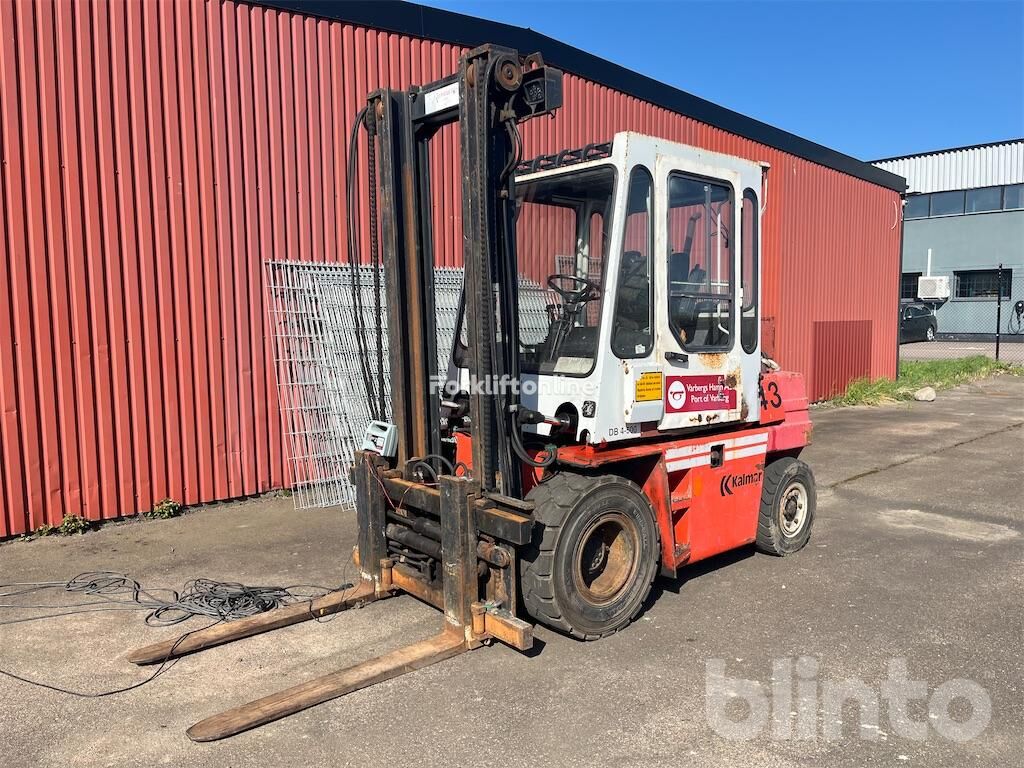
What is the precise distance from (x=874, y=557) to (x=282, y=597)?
4.47 meters

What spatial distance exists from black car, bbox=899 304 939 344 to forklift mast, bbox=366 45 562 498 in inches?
1156

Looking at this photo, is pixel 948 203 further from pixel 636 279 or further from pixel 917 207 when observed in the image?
pixel 636 279

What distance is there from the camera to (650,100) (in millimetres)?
11680

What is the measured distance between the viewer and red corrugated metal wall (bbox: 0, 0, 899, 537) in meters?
6.36

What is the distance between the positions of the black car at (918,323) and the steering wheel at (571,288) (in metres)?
28.8

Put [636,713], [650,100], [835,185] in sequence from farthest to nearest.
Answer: [835,185] < [650,100] < [636,713]

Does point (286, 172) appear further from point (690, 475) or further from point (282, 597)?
point (690, 475)

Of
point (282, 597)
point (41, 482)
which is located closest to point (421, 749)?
point (282, 597)

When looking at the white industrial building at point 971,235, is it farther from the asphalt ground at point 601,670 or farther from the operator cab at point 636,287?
the operator cab at point 636,287

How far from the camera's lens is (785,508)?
6.11 m

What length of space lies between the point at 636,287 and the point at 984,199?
1373 inches

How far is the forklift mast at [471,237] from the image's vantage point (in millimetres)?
4066

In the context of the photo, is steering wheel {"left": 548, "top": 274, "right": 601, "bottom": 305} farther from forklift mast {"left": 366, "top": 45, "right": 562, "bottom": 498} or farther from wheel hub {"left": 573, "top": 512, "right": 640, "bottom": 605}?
wheel hub {"left": 573, "top": 512, "right": 640, "bottom": 605}

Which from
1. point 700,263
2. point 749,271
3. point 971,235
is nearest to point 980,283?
point 971,235
